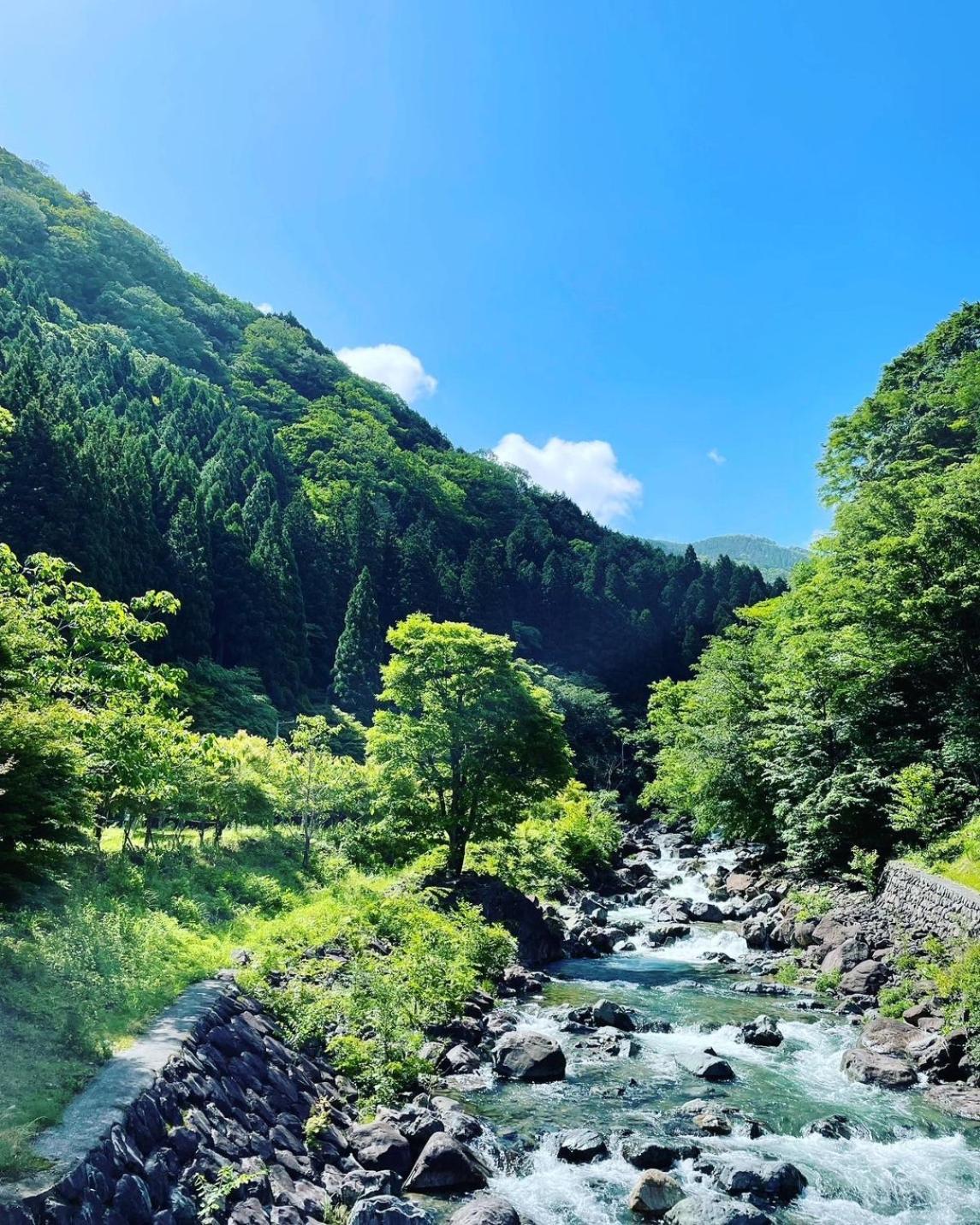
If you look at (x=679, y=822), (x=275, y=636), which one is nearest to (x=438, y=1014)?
(x=679, y=822)

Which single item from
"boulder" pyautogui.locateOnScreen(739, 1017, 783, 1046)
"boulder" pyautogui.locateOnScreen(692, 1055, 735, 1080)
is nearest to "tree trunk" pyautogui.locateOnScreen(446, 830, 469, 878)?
"boulder" pyautogui.locateOnScreen(739, 1017, 783, 1046)

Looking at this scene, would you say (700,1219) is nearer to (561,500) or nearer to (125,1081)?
(125,1081)

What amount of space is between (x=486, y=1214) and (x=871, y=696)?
77.4ft

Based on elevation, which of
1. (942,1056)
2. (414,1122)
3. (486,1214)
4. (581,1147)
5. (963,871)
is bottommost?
(414,1122)

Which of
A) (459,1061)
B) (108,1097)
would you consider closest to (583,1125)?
(459,1061)

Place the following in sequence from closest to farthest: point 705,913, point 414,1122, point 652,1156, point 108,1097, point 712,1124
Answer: point 108,1097, point 652,1156, point 414,1122, point 712,1124, point 705,913

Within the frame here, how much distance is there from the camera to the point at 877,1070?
14336mm

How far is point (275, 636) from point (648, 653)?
199ft

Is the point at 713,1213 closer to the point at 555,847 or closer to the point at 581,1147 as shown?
the point at 581,1147

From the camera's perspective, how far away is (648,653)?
4382 inches

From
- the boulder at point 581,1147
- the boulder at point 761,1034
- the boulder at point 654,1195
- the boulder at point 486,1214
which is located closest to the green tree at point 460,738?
the boulder at point 761,1034

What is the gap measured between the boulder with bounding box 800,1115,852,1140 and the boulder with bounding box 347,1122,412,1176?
6.51 m

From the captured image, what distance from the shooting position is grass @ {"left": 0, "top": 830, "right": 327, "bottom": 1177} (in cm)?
789

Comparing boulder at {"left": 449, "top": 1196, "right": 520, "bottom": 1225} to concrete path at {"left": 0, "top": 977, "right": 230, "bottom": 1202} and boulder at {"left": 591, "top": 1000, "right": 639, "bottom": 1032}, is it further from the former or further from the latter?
boulder at {"left": 591, "top": 1000, "right": 639, "bottom": 1032}
